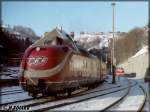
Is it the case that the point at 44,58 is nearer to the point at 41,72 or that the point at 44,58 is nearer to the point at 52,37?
the point at 41,72

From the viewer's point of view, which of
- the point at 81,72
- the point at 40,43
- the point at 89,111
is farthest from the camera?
the point at 81,72

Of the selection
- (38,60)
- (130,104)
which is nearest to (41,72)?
(38,60)

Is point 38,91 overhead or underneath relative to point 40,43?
underneath

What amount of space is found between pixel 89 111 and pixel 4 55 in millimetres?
47619

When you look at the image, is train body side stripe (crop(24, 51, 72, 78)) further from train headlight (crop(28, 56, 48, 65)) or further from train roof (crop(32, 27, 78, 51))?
train roof (crop(32, 27, 78, 51))

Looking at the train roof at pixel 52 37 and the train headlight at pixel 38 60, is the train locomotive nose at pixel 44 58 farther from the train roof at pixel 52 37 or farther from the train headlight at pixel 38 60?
the train roof at pixel 52 37

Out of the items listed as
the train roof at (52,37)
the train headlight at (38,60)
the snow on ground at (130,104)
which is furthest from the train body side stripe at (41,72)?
the snow on ground at (130,104)

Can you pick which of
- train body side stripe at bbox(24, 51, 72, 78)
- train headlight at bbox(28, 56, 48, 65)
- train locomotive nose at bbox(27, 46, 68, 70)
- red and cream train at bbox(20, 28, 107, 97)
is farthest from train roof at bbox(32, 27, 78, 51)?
train body side stripe at bbox(24, 51, 72, 78)

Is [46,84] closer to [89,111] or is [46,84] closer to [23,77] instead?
[23,77]

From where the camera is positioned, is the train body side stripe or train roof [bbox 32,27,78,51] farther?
train roof [bbox 32,27,78,51]

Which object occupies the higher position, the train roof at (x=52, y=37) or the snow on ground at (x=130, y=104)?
the train roof at (x=52, y=37)

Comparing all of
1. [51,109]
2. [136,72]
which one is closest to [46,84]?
[51,109]

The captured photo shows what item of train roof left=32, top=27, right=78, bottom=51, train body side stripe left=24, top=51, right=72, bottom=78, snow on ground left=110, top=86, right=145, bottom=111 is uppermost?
train roof left=32, top=27, right=78, bottom=51

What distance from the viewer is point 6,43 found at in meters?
61.8
